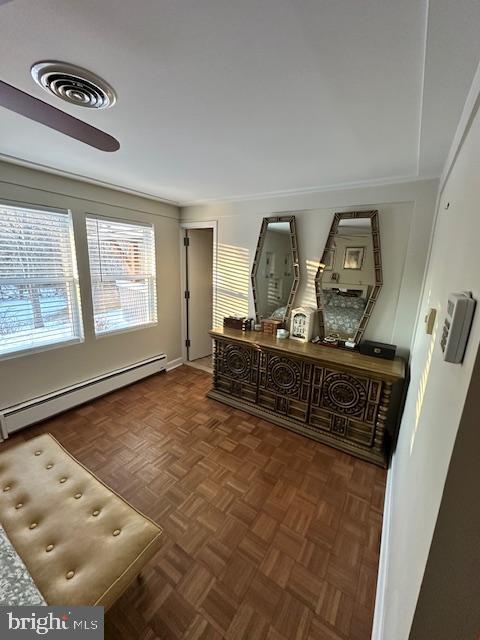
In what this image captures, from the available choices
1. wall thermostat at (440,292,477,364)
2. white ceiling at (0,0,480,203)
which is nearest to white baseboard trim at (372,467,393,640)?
wall thermostat at (440,292,477,364)

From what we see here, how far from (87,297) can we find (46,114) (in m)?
1.94

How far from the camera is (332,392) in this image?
2.18 m

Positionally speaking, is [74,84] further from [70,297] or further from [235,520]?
[235,520]

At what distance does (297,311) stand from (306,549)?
1.82 m

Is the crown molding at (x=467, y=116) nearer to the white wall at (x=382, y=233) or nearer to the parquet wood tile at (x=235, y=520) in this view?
the white wall at (x=382, y=233)

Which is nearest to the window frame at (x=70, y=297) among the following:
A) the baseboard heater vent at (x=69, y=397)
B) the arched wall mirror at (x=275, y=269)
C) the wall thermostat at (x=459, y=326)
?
the baseboard heater vent at (x=69, y=397)

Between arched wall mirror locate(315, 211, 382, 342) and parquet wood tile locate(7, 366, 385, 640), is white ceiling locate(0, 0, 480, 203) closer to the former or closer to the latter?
arched wall mirror locate(315, 211, 382, 342)

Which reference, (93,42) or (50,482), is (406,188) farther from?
(50,482)

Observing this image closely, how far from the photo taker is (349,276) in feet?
7.77

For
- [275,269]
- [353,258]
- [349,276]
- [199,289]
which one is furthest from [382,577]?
[199,289]

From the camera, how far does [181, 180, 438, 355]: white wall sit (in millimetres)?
2088

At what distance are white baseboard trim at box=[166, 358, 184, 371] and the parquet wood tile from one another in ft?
3.22

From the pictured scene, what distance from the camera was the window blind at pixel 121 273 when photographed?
8.74 ft

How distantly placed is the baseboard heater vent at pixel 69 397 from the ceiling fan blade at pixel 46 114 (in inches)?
88.9
